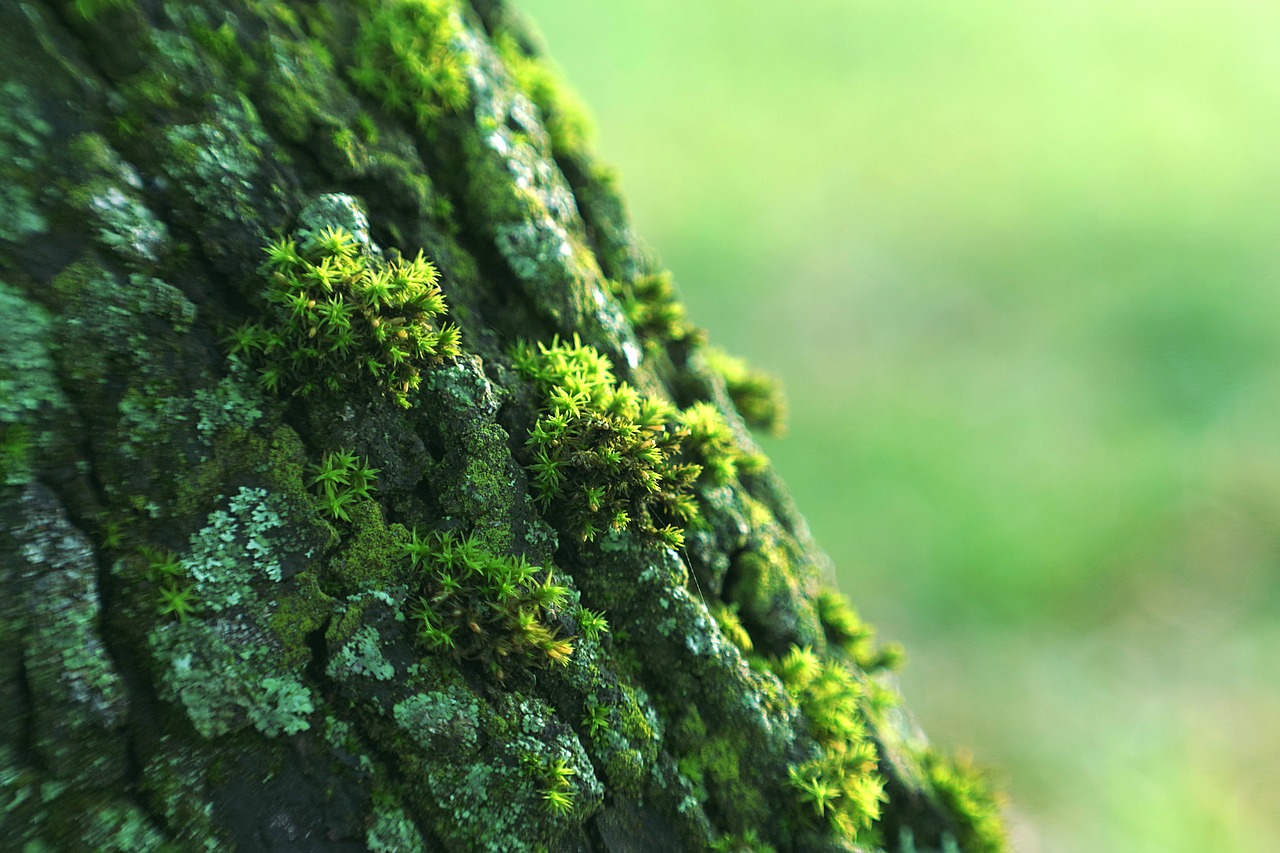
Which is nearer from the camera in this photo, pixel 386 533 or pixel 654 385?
pixel 386 533

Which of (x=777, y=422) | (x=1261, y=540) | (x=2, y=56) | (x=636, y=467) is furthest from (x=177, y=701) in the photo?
(x=1261, y=540)

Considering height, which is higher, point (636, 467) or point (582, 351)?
point (582, 351)

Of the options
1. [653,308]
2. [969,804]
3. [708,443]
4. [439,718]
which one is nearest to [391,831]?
[439,718]

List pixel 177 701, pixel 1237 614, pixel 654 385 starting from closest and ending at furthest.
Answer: pixel 177 701
pixel 654 385
pixel 1237 614

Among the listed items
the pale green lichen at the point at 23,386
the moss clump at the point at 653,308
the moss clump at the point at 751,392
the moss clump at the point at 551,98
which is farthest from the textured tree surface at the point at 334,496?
the moss clump at the point at 751,392

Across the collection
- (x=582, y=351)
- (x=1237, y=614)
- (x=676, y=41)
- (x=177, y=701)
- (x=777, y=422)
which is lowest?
(x=177, y=701)

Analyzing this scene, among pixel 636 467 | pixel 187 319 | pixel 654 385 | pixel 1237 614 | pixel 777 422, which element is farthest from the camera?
pixel 1237 614

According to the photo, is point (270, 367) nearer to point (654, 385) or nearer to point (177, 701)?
point (177, 701)

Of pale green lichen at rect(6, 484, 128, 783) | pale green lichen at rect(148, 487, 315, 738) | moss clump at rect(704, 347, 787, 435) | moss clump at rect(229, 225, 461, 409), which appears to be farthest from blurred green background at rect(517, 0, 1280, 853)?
pale green lichen at rect(6, 484, 128, 783)
